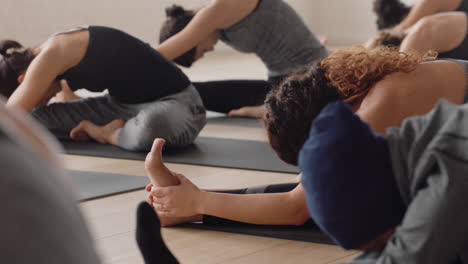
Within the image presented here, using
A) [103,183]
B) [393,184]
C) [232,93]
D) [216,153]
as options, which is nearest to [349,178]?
[393,184]

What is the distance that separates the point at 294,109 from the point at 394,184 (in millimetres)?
521

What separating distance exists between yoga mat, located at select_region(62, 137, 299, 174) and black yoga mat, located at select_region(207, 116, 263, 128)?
1.33ft

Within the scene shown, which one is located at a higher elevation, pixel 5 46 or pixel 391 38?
pixel 5 46

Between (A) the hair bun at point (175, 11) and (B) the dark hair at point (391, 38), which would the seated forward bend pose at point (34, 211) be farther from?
(A) the hair bun at point (175, 11)

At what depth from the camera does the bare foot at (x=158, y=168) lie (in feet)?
5.24

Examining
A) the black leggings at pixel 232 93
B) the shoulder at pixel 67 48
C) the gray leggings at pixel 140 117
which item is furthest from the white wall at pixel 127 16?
the shoulder at pixel 67 48

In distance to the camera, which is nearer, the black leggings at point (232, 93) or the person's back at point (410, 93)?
the person's back at point (410, 93)

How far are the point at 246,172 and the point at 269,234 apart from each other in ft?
2.38

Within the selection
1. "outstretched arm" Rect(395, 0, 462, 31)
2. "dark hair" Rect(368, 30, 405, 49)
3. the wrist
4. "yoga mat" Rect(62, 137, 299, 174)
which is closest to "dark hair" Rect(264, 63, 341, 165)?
the wrist

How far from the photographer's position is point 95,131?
292 cm

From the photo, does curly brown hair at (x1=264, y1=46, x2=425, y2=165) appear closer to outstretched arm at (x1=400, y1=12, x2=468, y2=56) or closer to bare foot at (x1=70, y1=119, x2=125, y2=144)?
outstretched arm at (x1=400, y1=12, x2=468, y2=56)

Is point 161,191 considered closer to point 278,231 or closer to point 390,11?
point 278,231

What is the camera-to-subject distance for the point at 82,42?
267 centimetres

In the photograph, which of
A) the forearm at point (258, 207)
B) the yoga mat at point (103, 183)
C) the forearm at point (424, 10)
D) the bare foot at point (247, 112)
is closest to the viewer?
the forearm at point (258, 207)
